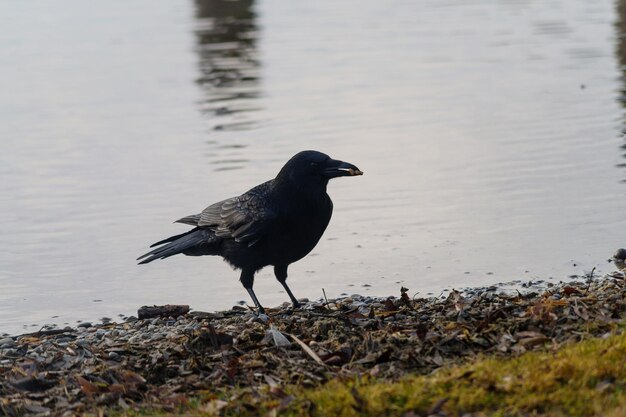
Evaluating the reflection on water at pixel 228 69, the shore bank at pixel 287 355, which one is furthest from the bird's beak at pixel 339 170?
the reflection on water at pixel 228 69

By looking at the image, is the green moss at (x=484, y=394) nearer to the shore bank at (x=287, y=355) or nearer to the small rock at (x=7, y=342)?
the shore bank at (x=287, y=355)

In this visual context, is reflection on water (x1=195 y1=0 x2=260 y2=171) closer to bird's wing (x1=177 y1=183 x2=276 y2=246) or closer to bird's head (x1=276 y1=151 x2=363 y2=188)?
bird's wing (x1=177 y1=183 x2=276 y2=246)

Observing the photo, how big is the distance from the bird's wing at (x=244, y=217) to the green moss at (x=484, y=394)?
2966mm

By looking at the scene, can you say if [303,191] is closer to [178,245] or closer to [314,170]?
[314,170]

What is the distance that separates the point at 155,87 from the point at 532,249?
48.9ft

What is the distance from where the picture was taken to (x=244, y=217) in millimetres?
8984

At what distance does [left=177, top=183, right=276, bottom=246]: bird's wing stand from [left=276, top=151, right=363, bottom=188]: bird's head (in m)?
0.31

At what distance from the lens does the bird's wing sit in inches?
347

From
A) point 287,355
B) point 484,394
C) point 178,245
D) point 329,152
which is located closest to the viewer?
point 484,394

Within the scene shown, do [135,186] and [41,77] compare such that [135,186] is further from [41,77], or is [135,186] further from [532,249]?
[41,77]

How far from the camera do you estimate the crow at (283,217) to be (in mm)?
8727

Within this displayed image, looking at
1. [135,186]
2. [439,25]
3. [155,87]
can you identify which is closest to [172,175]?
[135,186]

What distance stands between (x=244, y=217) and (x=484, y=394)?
3847mm

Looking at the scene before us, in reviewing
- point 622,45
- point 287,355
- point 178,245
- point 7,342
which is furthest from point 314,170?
point 622,45
